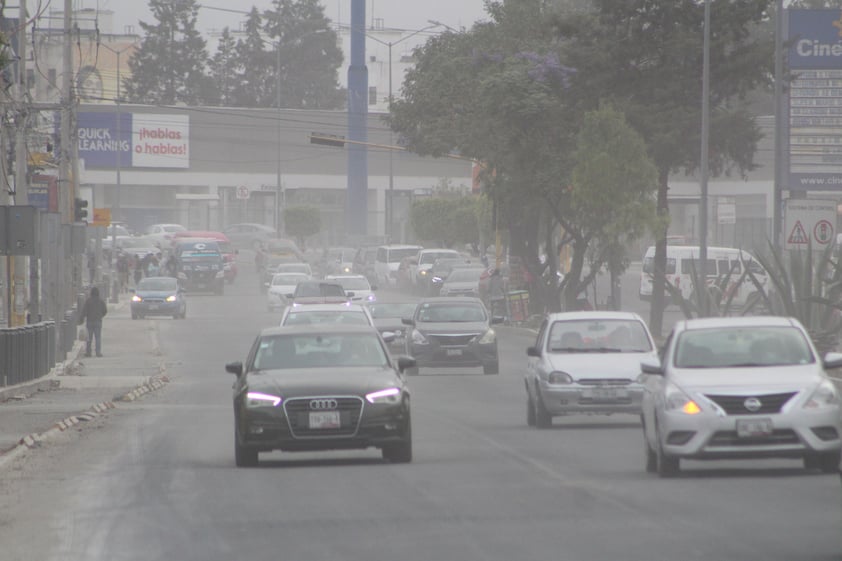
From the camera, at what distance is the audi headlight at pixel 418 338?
33406mm

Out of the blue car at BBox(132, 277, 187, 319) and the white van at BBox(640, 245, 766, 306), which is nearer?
the white van at BBox(640, 245, 766, 306)

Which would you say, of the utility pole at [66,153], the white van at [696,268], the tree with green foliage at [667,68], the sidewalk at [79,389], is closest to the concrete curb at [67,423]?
the sidewalk at [79,389]

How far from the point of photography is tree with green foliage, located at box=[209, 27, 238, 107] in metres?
135

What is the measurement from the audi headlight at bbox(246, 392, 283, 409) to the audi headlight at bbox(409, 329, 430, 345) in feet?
58.7

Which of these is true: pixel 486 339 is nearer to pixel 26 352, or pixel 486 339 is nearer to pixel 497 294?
pixel 26 352

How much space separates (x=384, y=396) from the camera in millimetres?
15547

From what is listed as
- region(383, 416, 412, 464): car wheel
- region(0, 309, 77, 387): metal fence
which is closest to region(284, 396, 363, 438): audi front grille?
region(383, 416, 412, 464): car wheel

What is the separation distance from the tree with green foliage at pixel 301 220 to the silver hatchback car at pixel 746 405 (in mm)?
90106

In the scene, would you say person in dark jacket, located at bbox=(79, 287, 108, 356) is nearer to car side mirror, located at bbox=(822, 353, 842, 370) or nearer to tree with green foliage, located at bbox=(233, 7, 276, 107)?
car side mirror, located at bbox=(822, 353, 842, 370)

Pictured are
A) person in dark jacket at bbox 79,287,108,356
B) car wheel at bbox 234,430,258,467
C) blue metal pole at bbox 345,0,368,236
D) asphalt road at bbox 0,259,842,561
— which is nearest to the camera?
asphalt road at bbox 0,259,842,561

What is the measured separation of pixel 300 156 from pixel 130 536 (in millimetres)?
106692

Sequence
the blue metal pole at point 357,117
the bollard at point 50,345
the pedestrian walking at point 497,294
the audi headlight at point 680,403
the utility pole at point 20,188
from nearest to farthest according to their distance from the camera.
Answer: the audi headlight at point 680,403
the utility pole at point 20,188
the bollard at point 50,345
the pedestrian walking at point 497,294
the blue metal pole at point 357,117

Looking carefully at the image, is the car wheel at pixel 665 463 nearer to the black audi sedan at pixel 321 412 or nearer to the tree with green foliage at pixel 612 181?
the black audi sedan at pixel 321 412

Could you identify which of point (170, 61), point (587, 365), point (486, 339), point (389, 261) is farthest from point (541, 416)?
point (170, 61)
